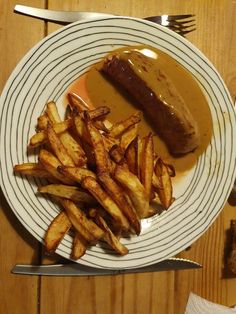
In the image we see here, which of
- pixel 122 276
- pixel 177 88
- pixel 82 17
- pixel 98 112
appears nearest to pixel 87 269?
pixel 122 276

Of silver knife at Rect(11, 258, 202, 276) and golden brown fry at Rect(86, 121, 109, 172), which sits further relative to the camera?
silver knife at Rect(11, 258, 202, 276)

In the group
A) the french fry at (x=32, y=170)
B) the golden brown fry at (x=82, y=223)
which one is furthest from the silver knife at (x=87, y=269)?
the french fry at (x=32, y=170)

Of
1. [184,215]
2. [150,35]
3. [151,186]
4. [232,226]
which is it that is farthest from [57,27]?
[232,226]

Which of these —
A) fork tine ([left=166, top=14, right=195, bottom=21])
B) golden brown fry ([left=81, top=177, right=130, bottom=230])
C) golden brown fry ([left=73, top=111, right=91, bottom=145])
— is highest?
fork tine ([left=166, top=14, right=195, bottom=21])

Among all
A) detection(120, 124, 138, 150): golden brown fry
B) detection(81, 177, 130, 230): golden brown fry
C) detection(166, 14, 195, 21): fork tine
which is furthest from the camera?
detection(166, 14, 195, 21): fork tine

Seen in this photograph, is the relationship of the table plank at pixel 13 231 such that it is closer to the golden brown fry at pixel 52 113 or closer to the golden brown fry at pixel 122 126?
the golden brown fry at pixel 52 113

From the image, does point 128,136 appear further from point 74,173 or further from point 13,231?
point 13,231

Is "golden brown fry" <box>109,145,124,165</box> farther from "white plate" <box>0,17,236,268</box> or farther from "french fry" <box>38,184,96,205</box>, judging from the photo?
"white plate" <box>0,17,236,268</box>

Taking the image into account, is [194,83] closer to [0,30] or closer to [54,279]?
[0,30]

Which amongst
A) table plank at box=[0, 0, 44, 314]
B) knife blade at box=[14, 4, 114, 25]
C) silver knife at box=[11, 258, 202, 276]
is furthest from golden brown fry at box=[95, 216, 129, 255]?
knife blade at box=[14, 4, 114, 25]
